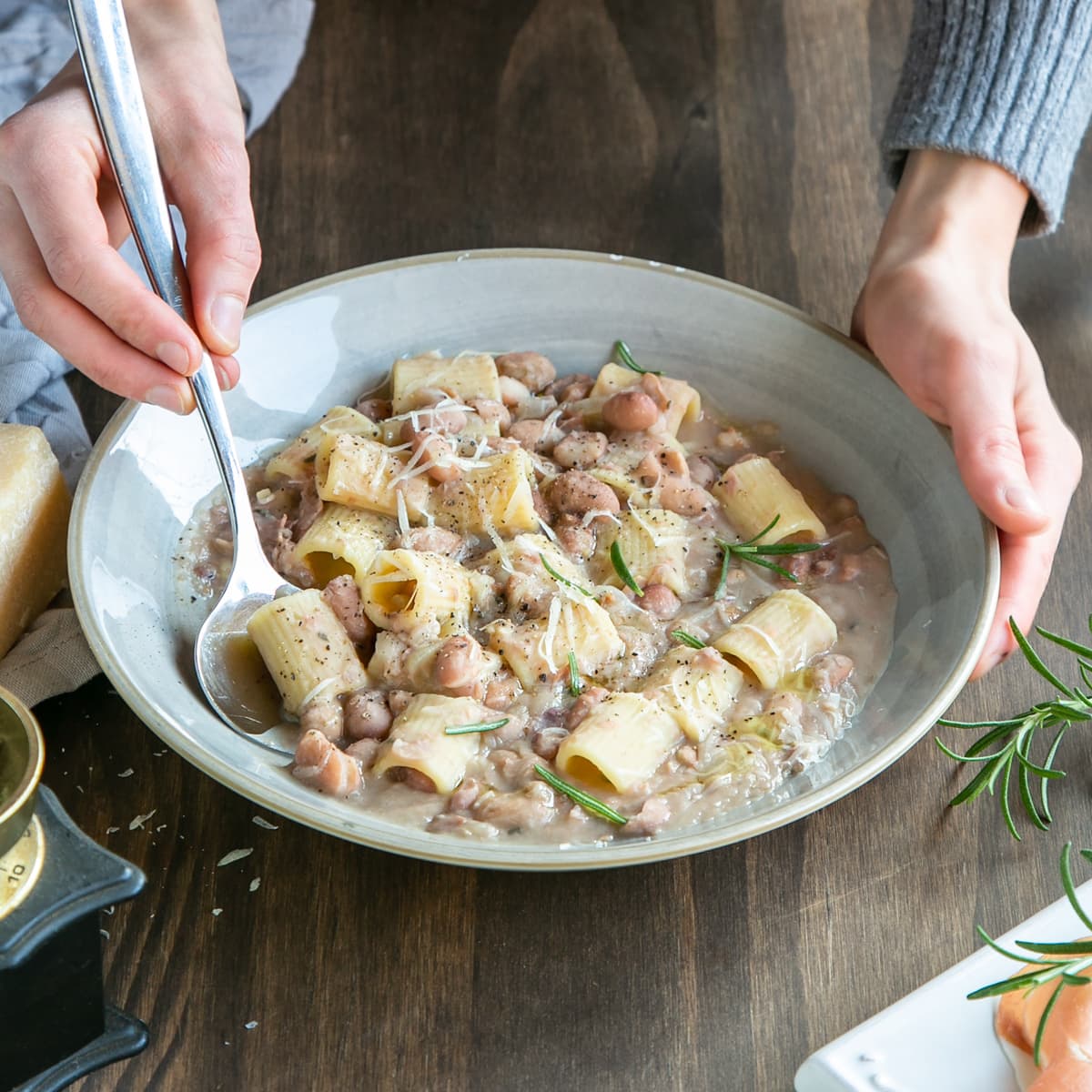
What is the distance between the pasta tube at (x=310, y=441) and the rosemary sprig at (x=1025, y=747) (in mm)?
944

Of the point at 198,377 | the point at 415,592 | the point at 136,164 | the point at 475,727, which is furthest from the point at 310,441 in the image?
the point at 475,727

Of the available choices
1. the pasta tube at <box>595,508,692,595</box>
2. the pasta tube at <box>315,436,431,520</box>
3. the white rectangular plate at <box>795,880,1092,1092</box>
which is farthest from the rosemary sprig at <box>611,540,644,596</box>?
the white rectangular plate at <box>795,880,1092,1092</box>

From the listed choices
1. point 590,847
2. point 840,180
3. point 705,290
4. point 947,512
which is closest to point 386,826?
point 590,847

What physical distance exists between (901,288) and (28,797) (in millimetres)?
1472

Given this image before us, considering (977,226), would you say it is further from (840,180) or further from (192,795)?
(192,795)

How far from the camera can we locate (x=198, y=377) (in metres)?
1.76

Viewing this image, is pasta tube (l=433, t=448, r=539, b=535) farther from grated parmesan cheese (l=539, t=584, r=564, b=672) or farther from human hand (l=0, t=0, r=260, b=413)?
human hand (l=0, t=0, r=260, b=413)

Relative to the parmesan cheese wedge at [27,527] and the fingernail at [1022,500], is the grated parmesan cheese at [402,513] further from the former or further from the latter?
the fingernail at [1022,500]

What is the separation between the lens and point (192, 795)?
1721 mm

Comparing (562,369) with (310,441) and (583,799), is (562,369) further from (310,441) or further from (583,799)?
(583,799)

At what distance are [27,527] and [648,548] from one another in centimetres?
87

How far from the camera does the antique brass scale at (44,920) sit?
1.31m

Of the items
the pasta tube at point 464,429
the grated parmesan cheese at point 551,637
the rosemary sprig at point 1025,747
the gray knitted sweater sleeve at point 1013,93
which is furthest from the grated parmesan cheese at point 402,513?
the gray knitted sweater sleeve at point 1013,93

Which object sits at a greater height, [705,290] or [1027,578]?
[705,290]
